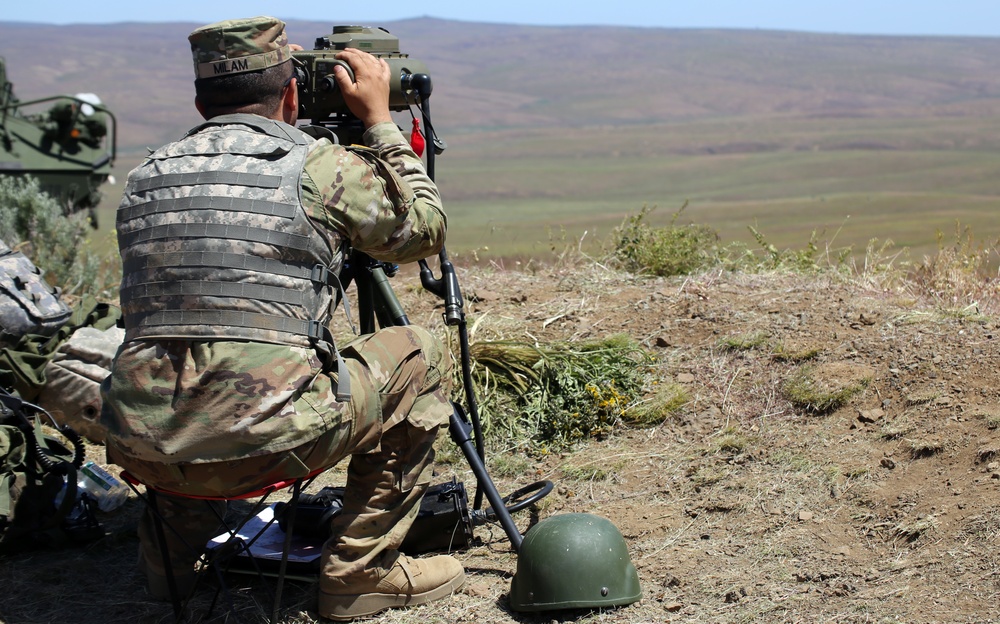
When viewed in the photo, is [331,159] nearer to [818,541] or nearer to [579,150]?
[818,541]

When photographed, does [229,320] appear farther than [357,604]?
No

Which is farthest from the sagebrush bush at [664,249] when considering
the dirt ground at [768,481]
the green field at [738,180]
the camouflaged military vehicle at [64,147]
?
the green field at [738,180]

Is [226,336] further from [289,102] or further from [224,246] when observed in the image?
[289,102]

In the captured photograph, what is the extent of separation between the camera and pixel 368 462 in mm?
2822

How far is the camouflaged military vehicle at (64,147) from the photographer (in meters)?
10.2

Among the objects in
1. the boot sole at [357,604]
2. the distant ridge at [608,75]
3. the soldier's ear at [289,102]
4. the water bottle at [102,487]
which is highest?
the soldier's ear at [289,102]

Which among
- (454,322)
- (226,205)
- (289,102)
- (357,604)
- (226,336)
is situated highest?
(289,102)

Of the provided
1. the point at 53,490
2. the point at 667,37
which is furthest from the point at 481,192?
the point at 667,37

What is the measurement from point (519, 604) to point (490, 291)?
2.64m

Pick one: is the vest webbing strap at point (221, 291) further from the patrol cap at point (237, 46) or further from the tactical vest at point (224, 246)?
the patrol cap at point (237, 46)

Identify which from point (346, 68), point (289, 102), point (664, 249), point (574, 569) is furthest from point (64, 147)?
point (574, 569)

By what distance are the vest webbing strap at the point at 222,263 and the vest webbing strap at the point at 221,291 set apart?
4cm

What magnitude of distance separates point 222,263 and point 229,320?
136mm

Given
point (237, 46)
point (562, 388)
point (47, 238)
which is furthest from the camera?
point (47, 238)
